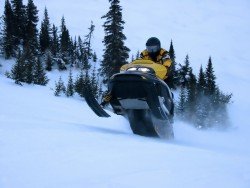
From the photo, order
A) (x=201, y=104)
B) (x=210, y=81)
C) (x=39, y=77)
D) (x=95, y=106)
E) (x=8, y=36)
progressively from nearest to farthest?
(x=95, y=106)
(x=39, y=77)
(x=201, y=104)
(x=8, y=36)
(x=210, y=81)

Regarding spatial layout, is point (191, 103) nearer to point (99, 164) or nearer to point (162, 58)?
point (162, 58)

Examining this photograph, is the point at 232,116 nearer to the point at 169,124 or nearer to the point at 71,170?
the point at 169,124

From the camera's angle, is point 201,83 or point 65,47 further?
point 201,83

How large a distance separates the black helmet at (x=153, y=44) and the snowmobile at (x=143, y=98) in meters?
0.38

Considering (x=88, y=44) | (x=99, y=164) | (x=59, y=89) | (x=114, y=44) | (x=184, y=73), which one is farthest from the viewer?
(x=184, y=73)

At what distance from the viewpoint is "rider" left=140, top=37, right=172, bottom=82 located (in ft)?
25.6

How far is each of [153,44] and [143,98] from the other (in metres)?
1.33

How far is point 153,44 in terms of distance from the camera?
7.82 metres

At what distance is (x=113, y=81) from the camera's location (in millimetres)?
6965

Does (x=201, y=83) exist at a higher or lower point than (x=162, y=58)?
higher

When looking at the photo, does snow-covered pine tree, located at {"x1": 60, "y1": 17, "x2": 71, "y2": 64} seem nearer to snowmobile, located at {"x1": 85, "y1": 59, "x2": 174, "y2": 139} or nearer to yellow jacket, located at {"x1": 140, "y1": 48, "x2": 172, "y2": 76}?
yellow jacket, located at {"x1": 140, "y1": 48, "x2": 172, "y2": 76}

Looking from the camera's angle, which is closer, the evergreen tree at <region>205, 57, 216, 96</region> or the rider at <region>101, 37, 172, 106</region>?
the rider at <region>101, 37, 172, 106</region>

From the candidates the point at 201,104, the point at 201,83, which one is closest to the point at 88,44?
the point at 201,83

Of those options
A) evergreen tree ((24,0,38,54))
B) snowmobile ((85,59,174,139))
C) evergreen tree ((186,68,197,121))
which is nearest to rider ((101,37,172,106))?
snowmobile ((85,59,174,139))
